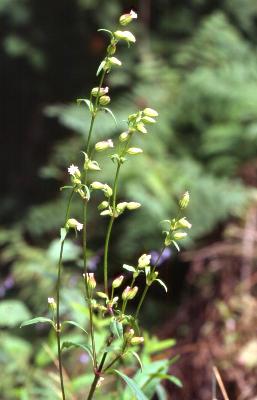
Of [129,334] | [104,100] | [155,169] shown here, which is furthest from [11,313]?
[155,169]

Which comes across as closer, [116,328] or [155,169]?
[116,328]

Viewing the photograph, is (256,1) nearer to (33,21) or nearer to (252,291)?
(33,21)

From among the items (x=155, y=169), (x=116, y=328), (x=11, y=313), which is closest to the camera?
(x=116, y=328)

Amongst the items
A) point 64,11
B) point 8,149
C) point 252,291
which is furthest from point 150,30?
point 252,291

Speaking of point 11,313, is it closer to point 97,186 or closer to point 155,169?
point 97,186

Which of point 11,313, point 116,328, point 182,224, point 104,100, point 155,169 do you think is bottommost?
point 116,328

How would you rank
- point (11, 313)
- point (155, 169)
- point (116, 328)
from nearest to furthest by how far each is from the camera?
point (116, 328) → point (11, 313) → point (155, 169)
